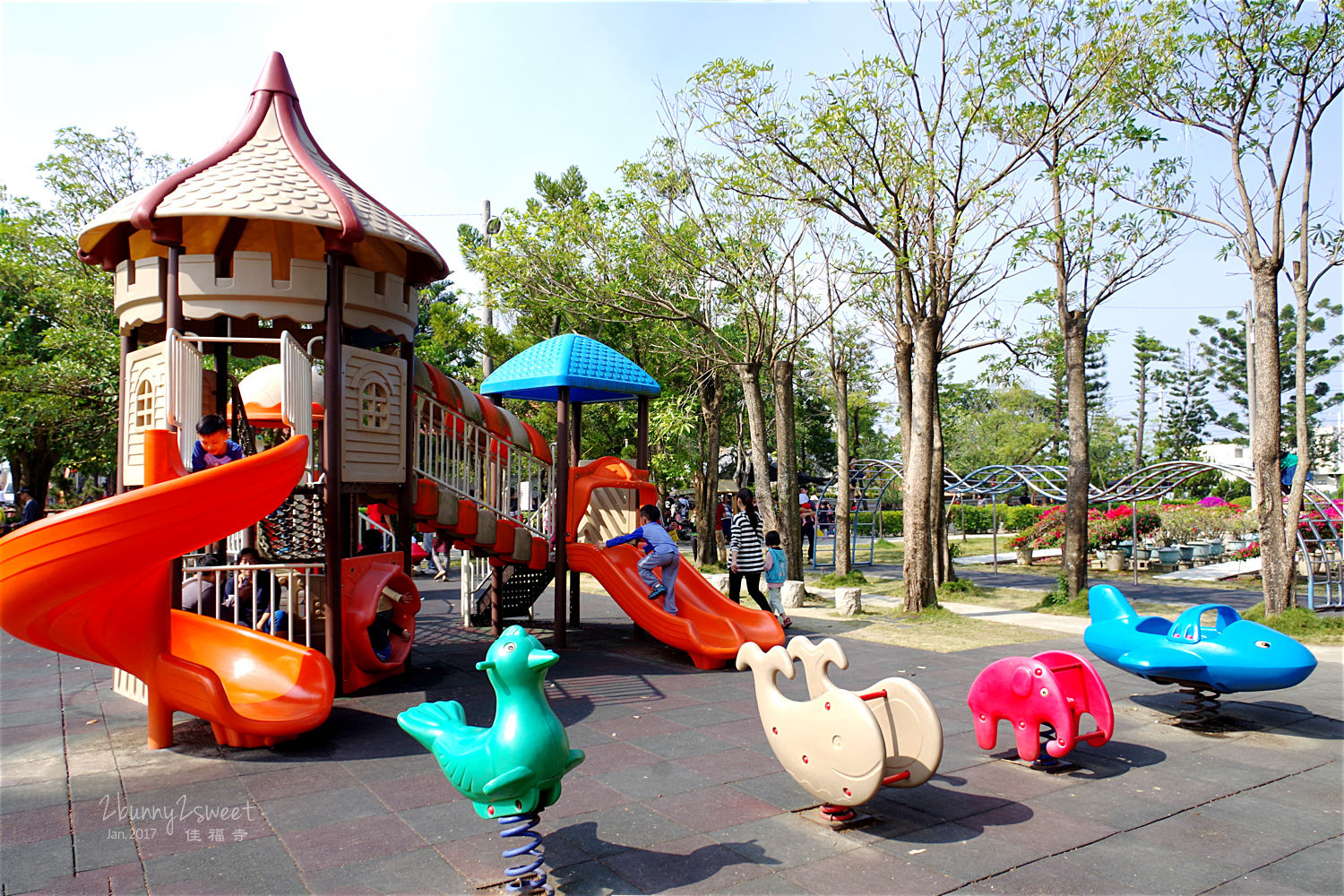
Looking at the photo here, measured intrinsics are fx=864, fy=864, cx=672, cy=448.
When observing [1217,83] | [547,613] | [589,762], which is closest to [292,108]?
[589,762]

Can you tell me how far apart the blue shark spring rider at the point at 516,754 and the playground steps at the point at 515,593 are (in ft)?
23.9

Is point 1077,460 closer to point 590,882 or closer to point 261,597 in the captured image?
point 261,597

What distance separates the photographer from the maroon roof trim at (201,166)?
6.96 meters

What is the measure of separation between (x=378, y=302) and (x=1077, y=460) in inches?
488

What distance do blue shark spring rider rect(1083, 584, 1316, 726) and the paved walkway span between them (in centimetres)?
44

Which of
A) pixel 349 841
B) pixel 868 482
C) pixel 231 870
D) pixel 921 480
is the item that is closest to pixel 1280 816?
pixel 349 841

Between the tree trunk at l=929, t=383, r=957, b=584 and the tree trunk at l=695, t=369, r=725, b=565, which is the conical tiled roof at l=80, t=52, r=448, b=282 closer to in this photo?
the tree trunk at l=929, t=383, r=957, b=584

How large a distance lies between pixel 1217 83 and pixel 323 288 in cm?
1254

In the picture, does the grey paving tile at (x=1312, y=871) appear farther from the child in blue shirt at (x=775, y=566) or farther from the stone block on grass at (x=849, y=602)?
the stone block on grass at (x=849, y=602)

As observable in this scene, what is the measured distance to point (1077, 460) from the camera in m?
15.4

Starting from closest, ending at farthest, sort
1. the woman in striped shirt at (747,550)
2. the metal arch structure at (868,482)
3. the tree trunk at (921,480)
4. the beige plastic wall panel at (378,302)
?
the beige plastic wall panel at (378,302), the woman in striped shirt at (747,550), the tree trunk at (921,480), the metal arch structure at (868,482)

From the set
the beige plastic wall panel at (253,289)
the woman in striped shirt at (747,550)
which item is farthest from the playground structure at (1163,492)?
the beige plastic wall panel at (253,289)

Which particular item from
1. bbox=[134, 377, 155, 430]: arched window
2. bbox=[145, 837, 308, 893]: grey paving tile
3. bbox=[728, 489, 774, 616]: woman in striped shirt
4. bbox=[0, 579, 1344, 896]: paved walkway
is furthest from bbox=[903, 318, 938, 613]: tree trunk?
bbox=[145, 837, 308, 893]: grey paving tile

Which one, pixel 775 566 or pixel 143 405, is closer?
pixel 143 405
